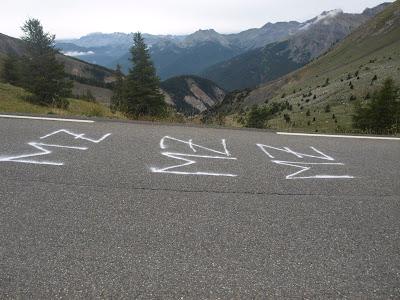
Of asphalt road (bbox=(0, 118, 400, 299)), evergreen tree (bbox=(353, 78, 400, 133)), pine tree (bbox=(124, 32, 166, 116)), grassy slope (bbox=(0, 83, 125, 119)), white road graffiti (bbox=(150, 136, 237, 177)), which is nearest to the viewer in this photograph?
asphalt road (bbox=(0, 118, 400, 299))

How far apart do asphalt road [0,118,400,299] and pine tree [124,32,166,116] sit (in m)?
28.0

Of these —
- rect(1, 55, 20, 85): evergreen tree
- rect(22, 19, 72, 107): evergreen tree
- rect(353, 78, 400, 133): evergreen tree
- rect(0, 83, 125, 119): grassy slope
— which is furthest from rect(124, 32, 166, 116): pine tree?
rect(1, 55, 20, 85): evergreen tree

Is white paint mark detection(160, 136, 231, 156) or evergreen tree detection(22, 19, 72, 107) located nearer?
white paint mark detection(160, 136, 231, 156)

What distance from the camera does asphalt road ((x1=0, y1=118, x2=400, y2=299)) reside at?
3.38 meters

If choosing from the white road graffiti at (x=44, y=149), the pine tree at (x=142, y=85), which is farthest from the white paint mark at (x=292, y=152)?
the pine tree at (x=142, y=85)

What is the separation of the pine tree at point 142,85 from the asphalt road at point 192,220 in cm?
2802

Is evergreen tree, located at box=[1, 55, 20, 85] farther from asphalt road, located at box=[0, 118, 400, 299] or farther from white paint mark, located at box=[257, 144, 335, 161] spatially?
white paint mark, located at box=[257, 144, 335, 161]

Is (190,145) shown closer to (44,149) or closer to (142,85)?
(44,149)

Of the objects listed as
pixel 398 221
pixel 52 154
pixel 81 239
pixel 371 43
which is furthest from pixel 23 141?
pixel 371 43

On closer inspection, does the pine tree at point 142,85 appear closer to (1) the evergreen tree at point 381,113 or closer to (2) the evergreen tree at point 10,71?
(1) the evergreen tree at point 381,113

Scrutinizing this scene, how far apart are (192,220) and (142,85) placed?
32.0m

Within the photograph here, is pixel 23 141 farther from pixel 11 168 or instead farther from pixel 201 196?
pixel 201 196

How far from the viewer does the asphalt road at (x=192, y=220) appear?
3379mm

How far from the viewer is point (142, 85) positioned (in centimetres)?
3525
